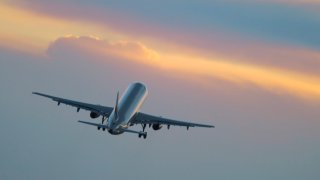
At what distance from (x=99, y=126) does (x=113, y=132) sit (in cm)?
556

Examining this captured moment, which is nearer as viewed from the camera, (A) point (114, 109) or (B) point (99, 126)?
(B) point (99, 126)

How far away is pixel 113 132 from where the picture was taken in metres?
192

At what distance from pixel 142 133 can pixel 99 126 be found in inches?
368

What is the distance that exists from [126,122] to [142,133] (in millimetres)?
7153

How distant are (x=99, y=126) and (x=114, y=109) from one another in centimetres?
1289

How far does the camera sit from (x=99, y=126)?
187 m

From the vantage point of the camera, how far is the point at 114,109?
654ft

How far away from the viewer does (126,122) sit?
198000 mm

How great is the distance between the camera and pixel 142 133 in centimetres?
19188

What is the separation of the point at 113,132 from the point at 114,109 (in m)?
8.57

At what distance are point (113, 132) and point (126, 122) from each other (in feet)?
22.4

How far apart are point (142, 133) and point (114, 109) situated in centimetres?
1021
